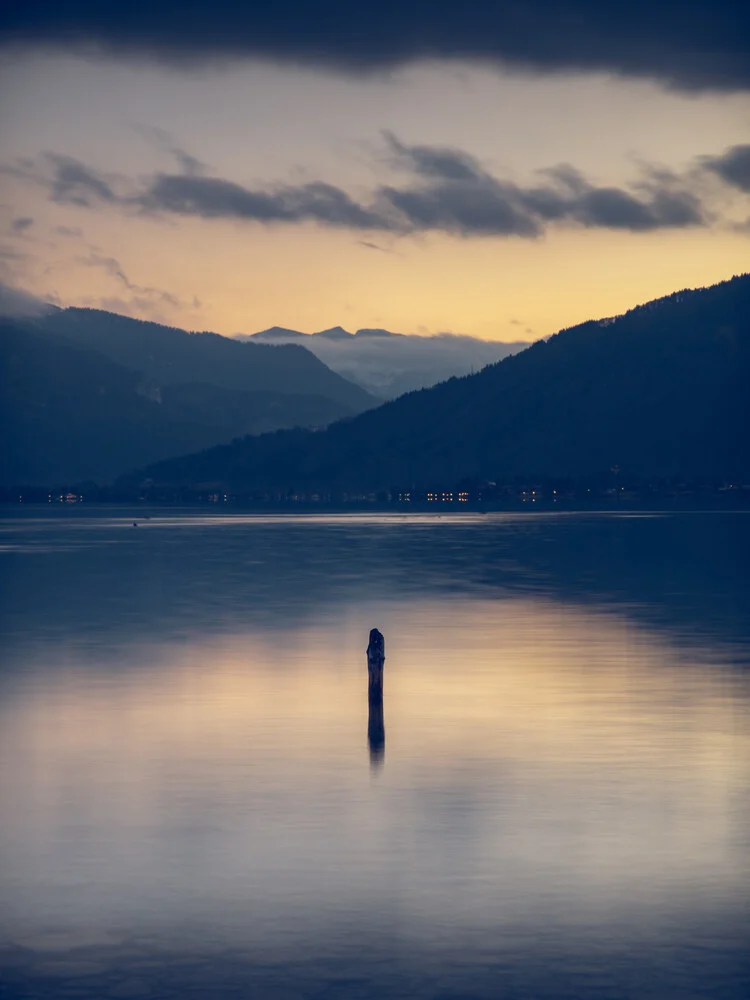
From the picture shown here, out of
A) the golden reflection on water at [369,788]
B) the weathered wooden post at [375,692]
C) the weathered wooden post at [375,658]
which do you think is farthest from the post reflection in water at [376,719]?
the golden reflection on water at [369,788]

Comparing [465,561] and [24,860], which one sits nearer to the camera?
[24,860]

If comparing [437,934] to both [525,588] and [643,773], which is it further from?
[525,588]

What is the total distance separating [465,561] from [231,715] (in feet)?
311

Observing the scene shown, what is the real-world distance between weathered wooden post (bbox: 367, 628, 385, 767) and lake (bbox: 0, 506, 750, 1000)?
103mm

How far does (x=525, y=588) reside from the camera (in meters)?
96.1

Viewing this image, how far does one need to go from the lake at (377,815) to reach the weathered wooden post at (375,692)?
0.34 feet

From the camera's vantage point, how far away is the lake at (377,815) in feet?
57.2

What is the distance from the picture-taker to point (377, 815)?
86.1 feet

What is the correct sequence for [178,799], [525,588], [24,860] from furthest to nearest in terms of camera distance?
[525,588]
[178,799]
[24,860]

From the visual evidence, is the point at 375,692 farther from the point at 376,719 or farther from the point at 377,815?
the point at 377,815

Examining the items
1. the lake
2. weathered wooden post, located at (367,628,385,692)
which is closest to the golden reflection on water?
the lake

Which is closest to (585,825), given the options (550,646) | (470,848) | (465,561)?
(470,848)

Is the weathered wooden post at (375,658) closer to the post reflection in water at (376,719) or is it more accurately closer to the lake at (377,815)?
the post reflection in water at (376,719)

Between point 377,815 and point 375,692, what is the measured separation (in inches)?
375
